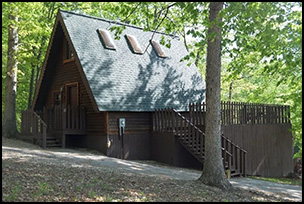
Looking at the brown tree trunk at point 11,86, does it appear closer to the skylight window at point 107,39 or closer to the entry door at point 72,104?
the entry door at point 72,104

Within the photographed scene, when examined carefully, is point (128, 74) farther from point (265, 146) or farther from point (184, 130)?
point (265, 146)

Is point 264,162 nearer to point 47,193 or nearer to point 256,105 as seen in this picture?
point 256,105

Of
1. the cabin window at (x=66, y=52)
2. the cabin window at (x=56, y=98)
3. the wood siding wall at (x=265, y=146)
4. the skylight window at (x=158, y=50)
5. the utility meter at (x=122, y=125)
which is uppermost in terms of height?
the skylight window at (x=158, y=50)

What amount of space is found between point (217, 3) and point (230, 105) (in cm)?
710

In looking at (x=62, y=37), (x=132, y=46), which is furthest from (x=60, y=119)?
(x=132, y=46)

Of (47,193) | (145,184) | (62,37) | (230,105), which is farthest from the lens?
(62,37)

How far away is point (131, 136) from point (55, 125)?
3.93 m

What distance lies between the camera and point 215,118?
35.3 ft

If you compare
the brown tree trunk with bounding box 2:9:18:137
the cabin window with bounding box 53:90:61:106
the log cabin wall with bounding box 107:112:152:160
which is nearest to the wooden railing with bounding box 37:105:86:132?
the cabin window with bounding box 53:90:61:106

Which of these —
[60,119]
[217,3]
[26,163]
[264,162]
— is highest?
[217,3]

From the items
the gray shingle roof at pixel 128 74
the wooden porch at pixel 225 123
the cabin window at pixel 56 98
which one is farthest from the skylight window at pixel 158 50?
the cabin window at pixel 56 98

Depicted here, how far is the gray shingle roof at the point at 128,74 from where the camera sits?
56.2ft

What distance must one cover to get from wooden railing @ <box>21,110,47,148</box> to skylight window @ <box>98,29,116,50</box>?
17.2 feet

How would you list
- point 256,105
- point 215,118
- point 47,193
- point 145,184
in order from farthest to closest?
1. point 256,105
2. point 215,118
3. point 145,184
4. point 47,193
